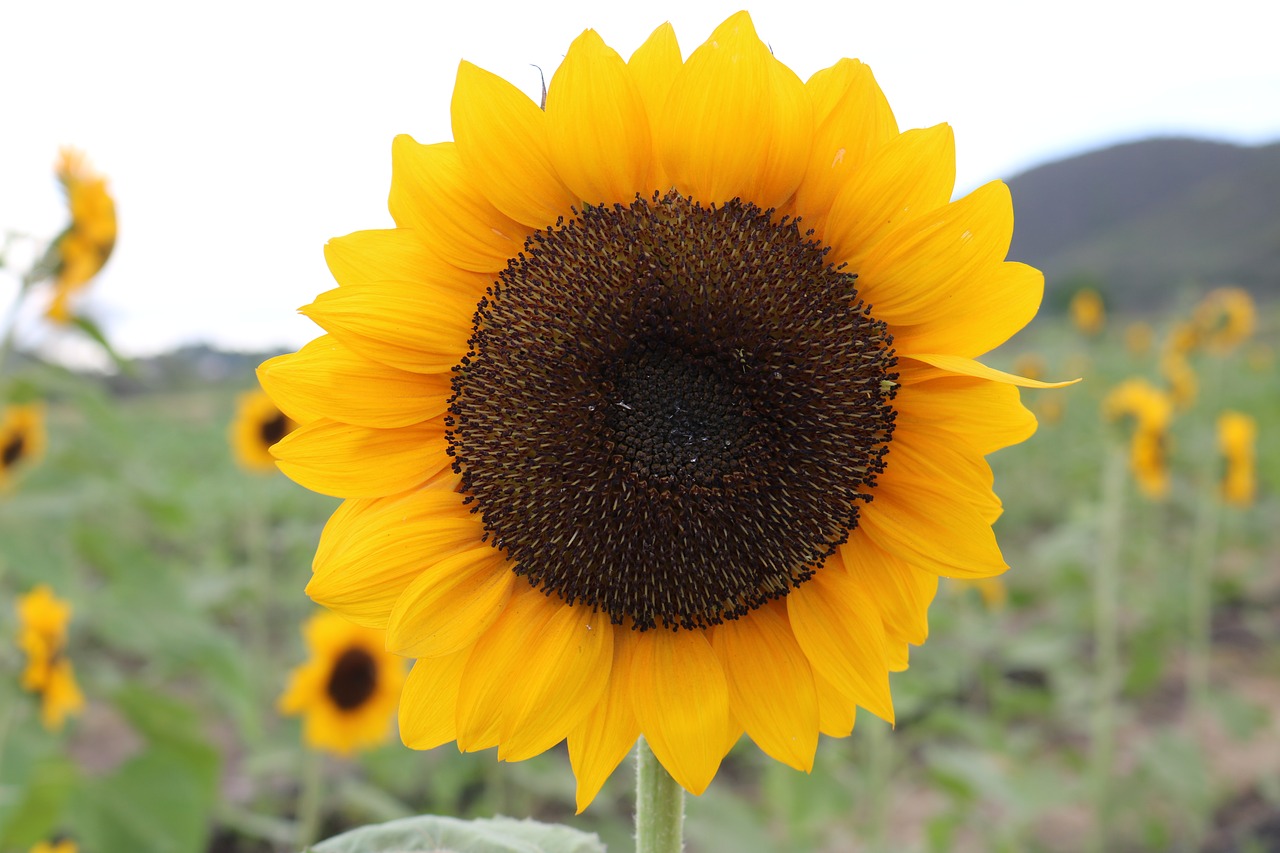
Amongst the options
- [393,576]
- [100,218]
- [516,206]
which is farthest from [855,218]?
[100,218]

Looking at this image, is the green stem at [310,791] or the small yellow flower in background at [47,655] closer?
the small yellow flower in background at [47,655]

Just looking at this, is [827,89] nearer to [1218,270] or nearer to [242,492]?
[242,492]

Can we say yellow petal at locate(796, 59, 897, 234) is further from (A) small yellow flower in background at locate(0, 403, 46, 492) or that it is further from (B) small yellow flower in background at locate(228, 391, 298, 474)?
(B) small yellow flower in background at locate(228, 391, 298, 474)

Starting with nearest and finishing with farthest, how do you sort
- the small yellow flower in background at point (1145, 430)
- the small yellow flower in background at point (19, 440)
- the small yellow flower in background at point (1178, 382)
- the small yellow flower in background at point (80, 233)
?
the small yellow flower in background at point (80, 233) → the small yellow flower in background at point (1145, 430) → the small yellow flower in background at point (19, 440) → the small yellow flower in background at point (1178, 382)

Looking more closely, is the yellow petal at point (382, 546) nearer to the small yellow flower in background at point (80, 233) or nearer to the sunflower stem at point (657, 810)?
the sunflower stem at point (657, 810)

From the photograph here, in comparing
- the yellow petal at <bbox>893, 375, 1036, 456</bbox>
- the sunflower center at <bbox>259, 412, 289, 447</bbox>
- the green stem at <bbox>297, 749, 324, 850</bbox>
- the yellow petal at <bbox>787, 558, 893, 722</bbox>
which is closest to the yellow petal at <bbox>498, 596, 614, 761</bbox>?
the yellow petal at <bbox>787, 558, 893, 722</bbox>

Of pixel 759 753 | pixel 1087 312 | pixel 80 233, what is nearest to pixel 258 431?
pixel 80 233

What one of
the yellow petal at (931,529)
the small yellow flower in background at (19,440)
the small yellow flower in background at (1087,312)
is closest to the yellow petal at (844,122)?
the yellow petal at (931,529)
